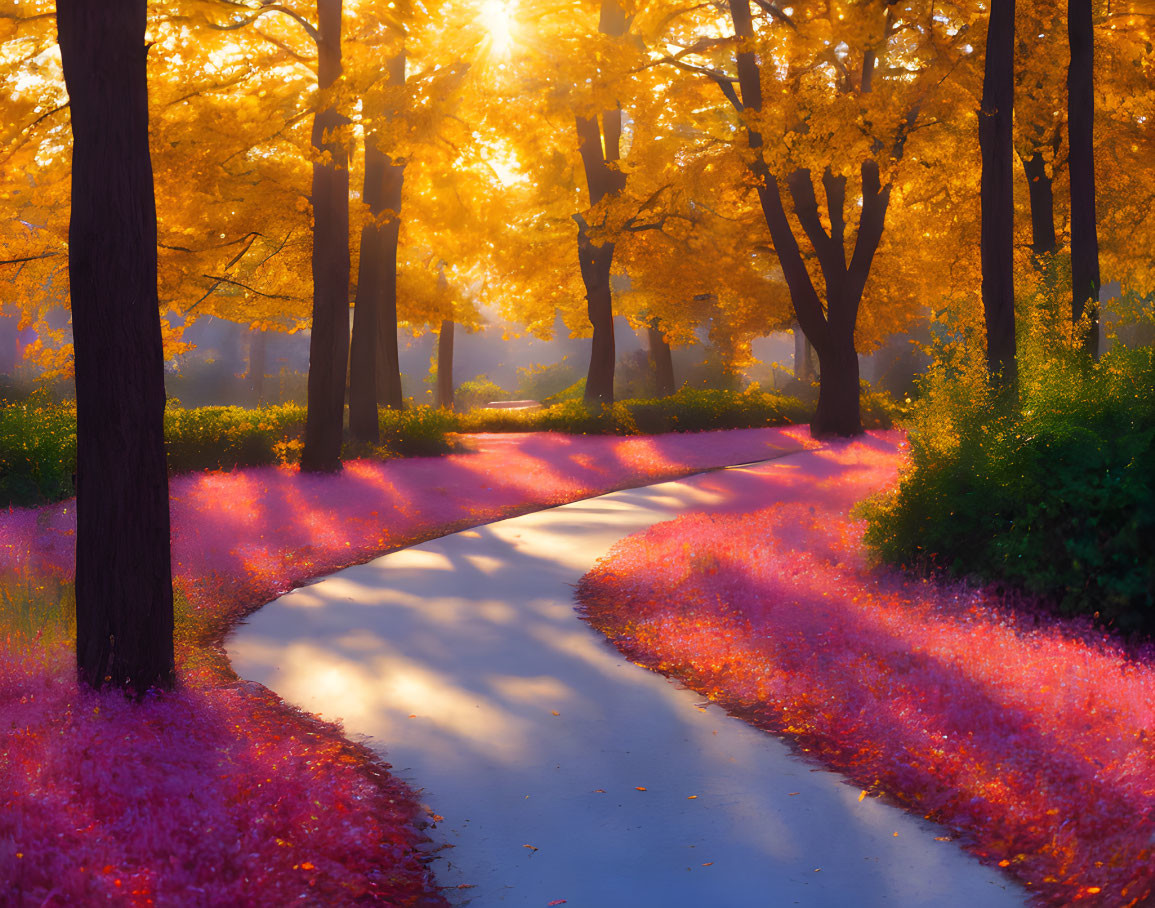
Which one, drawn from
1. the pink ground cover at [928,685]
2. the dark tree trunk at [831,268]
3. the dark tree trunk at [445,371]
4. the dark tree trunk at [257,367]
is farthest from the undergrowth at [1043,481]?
the dark tree trunk at [257,367]

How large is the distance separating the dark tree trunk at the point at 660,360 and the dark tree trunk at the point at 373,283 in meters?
13.9

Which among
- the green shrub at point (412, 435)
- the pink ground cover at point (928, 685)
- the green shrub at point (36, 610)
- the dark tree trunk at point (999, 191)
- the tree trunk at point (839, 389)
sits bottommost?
the pink ground cover at point (928, 685)

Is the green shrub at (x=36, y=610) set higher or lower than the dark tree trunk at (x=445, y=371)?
lower

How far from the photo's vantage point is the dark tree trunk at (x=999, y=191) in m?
11.6

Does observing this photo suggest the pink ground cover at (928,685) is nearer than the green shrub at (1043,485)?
Yes

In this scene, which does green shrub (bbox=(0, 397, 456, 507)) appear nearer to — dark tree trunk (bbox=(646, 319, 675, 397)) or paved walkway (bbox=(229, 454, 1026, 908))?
paved walkway (bbox=(229, 454, 1026, 908))

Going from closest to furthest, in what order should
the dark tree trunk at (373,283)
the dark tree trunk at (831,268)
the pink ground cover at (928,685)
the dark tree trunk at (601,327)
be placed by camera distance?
the pink ground cover at (928,685), the dark tree trunk at (373,283), the dark tree trunk at (831,268), the dark tree trunk at (601,327)

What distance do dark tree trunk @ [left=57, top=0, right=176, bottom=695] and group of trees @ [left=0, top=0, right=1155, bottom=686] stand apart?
16 mm

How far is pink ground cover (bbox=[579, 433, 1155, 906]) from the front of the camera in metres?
4.35

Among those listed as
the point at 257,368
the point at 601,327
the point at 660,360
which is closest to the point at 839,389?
the point at 601,327

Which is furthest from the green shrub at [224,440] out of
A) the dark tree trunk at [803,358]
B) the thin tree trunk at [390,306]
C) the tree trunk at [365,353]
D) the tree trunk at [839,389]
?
the dark tree trunk at [803,358]

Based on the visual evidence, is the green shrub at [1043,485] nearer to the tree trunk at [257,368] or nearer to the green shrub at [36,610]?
the green shrub at [36,610]

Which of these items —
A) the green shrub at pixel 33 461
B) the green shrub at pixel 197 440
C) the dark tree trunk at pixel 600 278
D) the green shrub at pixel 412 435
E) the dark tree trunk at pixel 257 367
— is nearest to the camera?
the green shrub at pixel 33 461

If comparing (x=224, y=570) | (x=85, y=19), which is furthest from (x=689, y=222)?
(x=85, y=19)
